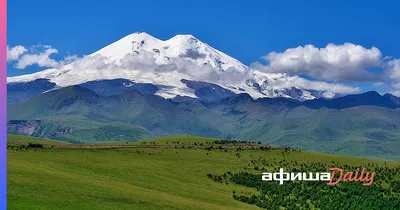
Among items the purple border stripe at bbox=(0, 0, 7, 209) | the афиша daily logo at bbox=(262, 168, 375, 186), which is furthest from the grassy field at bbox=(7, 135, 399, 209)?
the purple border stripe at bbox=(0, 0, 7, 209)

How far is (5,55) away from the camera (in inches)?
541

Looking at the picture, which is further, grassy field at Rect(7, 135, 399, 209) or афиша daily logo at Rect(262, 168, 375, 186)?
афиша daily logo at Rect(262, 168, 375, 186)

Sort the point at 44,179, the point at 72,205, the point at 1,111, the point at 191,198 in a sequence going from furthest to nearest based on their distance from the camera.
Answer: the point at 191,198, the point at 44,179, the point at 72,205, the point at 1,111

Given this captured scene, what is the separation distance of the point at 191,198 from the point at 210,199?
18.6 ft

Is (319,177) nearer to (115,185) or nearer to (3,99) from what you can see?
(115,185)

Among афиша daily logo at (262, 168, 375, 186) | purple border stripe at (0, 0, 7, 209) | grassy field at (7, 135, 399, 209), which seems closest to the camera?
purple border stripe at (0, 0, 7, 209)

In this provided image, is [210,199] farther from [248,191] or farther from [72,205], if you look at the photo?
[72,205]

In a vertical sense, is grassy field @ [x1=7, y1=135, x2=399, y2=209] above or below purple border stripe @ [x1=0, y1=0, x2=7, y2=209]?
below

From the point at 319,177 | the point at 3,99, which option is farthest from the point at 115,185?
the point at 3,99

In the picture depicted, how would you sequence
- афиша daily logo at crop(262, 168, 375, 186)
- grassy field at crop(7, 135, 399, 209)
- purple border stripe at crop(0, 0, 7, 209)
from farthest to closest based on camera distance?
1. афиша daily logo at crop(262, 168, 375, 186)
2. grassy field at crop(7, 135, 399, 209)
3. purple border stripe at crop(0, 0, 7, 209)

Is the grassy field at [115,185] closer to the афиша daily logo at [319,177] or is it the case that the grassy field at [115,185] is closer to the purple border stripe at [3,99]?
the афиша daily logo at [319,177]

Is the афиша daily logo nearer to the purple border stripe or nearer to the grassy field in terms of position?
the grassy field

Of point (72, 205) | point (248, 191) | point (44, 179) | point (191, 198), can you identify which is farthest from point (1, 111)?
point (248, 191)

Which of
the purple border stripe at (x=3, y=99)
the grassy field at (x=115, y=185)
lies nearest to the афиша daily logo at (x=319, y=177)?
the grassy field at (x=115, y=185)
